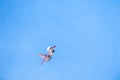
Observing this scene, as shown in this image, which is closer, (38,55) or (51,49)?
(51,49)

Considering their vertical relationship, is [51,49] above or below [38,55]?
below

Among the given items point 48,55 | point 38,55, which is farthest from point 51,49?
point 38,55

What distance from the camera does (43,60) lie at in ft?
155

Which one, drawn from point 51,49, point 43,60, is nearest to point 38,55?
point 43,60

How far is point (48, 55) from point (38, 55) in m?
4.41

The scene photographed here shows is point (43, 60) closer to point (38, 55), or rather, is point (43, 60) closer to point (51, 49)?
point (38, 55)

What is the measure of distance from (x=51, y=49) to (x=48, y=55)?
2525 mm

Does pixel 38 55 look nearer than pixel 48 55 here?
No

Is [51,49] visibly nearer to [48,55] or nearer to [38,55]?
[48,55]

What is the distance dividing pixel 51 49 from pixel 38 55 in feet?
21.9

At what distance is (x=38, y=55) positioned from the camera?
160 feet

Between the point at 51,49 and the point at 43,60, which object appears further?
the point at 43,60

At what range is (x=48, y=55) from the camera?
148ft
